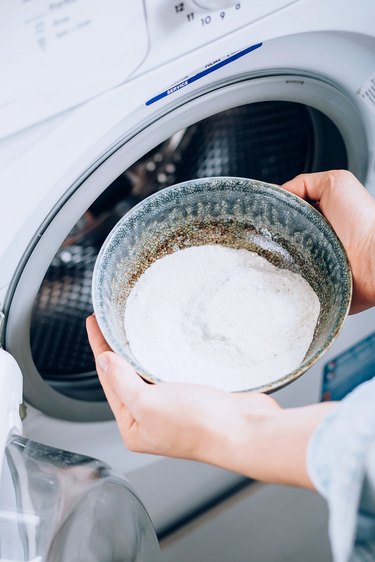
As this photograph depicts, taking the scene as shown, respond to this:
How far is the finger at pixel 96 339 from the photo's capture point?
0.53 meters

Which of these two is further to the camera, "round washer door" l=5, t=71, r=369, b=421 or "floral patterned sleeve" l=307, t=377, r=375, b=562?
"round washer door" l=5, t=71, r=369, b=421

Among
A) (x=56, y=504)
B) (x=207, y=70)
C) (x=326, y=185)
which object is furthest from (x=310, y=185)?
(x=56, y=504)

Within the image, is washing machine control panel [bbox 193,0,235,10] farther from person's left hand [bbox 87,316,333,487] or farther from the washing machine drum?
the washing machine drum

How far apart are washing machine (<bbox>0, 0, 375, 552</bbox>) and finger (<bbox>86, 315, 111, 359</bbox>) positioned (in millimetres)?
63

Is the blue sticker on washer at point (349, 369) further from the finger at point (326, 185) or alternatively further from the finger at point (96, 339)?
the finger at point (96, 339)

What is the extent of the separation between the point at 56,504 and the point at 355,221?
0.38m

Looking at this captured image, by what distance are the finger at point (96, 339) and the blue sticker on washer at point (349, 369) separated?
0.41 meters

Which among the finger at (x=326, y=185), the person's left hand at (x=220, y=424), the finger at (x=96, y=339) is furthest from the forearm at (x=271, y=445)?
the finger at (x=326, y=185)

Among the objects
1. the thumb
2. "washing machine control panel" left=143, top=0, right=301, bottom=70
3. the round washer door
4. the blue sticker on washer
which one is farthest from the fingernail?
the blue sticker on washer

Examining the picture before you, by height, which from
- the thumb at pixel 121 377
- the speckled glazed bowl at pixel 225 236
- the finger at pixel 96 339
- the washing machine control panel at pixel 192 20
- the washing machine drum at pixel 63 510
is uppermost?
the washing machine control panel at pixel 192 20

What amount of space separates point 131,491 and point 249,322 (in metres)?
0.22

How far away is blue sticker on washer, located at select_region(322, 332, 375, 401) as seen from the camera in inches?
33.9

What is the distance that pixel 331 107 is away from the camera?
618 millimetres

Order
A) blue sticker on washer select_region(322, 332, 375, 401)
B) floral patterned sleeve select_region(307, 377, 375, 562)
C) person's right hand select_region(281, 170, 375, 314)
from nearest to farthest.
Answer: floral patterned sleeve select_region(307, 377, 375, 562) → person's right hand select_region(281, 170, 375, 314) → blue sticker on washer select_region(322, 332, 375, 401)
